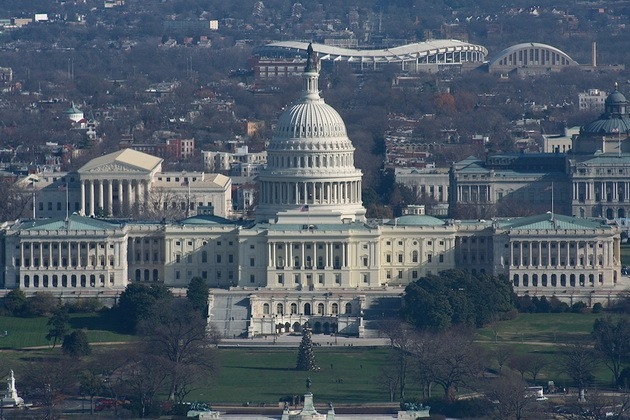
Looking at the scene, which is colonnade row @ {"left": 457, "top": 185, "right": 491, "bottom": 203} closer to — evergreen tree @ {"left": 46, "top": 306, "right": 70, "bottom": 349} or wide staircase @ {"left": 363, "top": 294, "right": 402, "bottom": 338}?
wide staircase @ {"left": 363, "top": 294, "right": 402, "bottom": 338}

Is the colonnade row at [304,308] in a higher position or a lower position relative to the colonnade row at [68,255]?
lower

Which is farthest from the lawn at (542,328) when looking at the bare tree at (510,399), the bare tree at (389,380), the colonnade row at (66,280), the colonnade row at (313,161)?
the colonnade row at (66,280)

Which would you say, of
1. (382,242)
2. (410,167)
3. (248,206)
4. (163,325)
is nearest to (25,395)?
(163,325)

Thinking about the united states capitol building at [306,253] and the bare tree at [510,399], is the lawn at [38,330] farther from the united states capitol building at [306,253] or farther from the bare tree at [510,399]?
the bare tree at [510,399]

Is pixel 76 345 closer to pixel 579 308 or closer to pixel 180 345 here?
pixel 180 345

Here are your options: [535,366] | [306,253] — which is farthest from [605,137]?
[535,366]

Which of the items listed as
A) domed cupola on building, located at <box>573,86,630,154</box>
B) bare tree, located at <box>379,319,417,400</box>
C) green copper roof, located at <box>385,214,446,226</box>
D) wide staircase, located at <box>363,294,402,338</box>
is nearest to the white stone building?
domed cupola on building, located at <box>573,86,630,154</box>

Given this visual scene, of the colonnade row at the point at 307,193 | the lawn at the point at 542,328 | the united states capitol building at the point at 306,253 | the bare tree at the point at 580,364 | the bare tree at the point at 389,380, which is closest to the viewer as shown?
the bare tree at the point at 389,380
